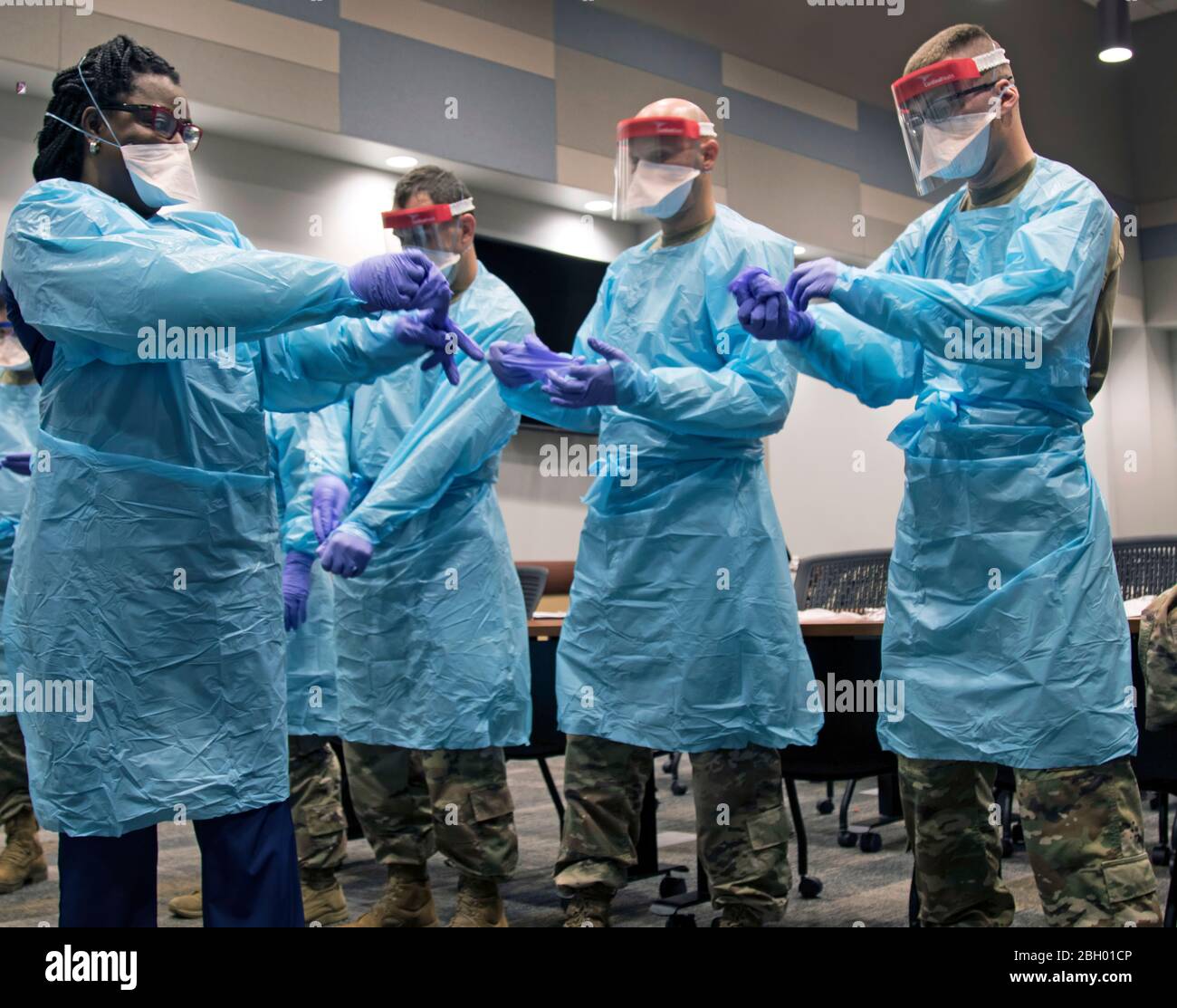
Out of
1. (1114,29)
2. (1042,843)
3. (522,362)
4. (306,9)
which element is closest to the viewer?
(1042,843)

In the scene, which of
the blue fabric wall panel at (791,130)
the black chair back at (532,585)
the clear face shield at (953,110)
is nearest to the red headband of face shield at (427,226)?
the clear face shield at (953,110)

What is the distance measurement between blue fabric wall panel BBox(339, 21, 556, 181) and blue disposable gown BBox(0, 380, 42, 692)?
2200mm

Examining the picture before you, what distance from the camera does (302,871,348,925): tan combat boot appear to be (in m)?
2.61

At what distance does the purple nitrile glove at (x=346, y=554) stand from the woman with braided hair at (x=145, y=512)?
0.59 metres

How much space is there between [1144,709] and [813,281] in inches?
46.0

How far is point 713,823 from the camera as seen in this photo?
2.19 m

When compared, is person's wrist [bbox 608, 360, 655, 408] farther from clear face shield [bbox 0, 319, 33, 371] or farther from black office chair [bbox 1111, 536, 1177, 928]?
clear face shield [bbox 0, 319, 33, 371]

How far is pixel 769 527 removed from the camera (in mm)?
2229

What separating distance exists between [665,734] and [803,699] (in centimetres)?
25

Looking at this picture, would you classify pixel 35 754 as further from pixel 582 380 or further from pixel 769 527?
pixel 769 527

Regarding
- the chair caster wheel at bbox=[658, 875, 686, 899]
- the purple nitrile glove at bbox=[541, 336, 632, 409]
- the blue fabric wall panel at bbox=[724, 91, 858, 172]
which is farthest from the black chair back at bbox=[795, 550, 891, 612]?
the blue fabric wall panel at bbox=[724, 91, 858, 172]

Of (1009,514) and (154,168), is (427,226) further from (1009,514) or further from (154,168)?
(1009,514)

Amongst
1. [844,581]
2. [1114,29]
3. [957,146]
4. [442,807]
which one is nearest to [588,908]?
[442,807]

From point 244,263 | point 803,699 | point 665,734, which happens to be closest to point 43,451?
point 244,263
